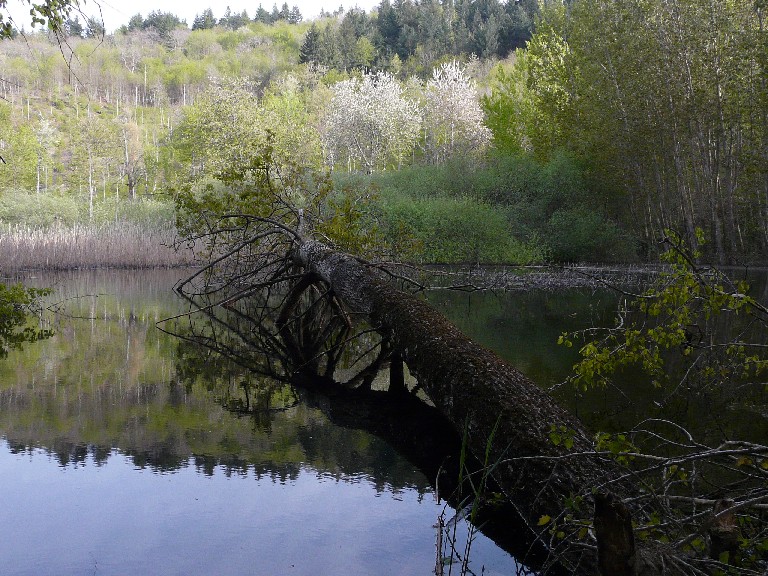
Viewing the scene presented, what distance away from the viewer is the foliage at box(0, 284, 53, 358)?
27.4 feet

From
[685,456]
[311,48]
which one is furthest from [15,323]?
[311,48]

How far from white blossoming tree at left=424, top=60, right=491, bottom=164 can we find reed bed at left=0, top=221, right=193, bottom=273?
26474 mm

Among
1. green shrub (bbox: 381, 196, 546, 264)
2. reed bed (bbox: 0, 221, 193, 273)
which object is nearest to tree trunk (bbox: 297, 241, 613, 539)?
reed bed (bbox: 0, 221, 193, 273)

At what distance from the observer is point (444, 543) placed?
3348 mm

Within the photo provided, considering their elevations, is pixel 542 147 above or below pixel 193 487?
above

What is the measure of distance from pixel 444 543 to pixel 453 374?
135cm

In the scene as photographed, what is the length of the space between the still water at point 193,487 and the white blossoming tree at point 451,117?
41008 mm

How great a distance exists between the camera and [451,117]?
48500 mm

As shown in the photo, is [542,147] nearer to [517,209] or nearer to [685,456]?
[517,209]

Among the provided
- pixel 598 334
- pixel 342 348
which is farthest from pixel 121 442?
pixel 598 334

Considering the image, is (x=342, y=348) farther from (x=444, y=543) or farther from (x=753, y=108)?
(x=753, y=108)

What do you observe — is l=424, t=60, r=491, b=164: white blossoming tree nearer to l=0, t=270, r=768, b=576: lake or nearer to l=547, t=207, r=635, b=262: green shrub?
l=547, t=207, r=635, b=262: green shrub

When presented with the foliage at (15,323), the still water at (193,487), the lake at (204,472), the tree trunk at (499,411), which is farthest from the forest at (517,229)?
the still water at (193,487)

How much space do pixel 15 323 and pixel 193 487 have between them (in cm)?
651
